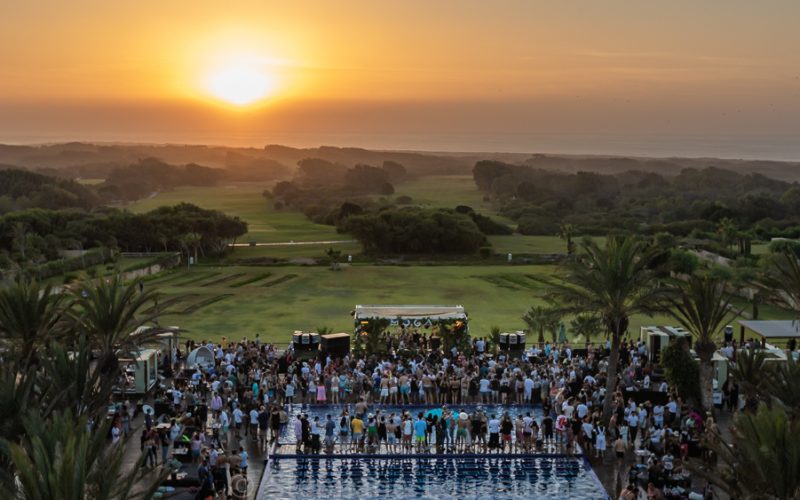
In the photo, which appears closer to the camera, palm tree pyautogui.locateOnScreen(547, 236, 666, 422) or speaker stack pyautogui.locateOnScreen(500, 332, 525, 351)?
palm tree pyautogui.locateOnScreen(547, 236, 666, 422)

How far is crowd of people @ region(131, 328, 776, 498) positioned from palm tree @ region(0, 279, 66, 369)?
12.4 feet

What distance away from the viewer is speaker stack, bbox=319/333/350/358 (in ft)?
100

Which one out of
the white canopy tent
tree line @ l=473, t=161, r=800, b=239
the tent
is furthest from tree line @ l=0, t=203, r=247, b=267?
the tent

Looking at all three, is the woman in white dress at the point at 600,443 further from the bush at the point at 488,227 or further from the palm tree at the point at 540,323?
the bush at the point at 488,227

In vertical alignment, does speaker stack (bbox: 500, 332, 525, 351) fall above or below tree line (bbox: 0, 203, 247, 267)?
below

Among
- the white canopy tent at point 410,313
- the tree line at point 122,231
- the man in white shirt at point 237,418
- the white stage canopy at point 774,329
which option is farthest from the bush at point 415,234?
the man in white shirt at point 237,418

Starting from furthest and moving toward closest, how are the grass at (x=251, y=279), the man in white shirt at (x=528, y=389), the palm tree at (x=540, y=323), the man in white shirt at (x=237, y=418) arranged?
the grass at (x=251, y=279) < the palm tree at (x=540, y=323) < the man in white shirt at (x=528, y=389) < the man in white shirt at (x=237, y=418)

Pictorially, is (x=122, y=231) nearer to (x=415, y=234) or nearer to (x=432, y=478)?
(x=415, y=234)

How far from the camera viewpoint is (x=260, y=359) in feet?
94.4

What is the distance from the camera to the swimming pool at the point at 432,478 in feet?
60.8

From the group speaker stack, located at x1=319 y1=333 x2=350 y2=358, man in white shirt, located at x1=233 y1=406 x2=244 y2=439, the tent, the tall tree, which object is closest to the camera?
man in white shirt, located at x1=233 y1=406 x2=244 y2=439

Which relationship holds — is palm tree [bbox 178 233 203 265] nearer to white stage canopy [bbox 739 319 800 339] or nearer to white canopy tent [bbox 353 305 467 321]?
white canopy tent [bbox 353 305 467 321]

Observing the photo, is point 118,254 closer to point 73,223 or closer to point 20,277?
point 73,223

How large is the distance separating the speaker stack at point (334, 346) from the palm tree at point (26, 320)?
10.1m
